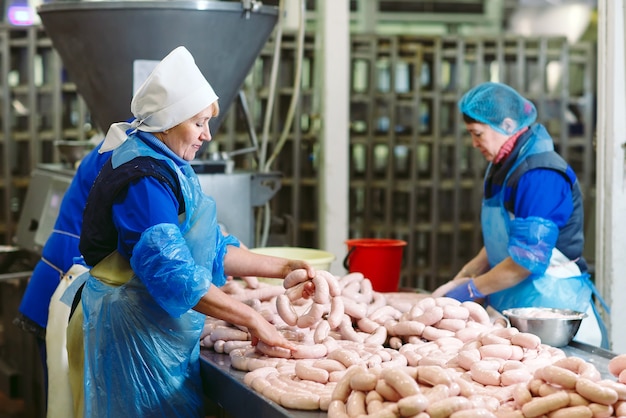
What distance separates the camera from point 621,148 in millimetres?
4812

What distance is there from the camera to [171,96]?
3014 millimetres

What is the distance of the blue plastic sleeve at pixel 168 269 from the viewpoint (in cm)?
285

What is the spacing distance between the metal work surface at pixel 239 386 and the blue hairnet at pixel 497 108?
1165 millimetres

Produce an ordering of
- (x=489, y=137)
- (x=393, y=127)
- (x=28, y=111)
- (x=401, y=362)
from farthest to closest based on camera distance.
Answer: (x=393, y=127) → (x=28, y=111) → (x=489, y=137) → (x=401, y=362)

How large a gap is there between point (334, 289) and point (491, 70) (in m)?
6.54

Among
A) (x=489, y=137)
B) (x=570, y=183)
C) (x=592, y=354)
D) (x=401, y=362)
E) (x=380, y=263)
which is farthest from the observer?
(x=380, y=263)

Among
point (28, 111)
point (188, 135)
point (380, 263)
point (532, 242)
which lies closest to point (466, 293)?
point (532, 242)

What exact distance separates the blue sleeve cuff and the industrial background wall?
4.45m

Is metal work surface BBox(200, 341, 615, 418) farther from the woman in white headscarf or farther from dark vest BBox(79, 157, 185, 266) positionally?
dark vest BBox(79, 157, 185, 266)

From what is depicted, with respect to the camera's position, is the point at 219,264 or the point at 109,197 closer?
the point at 109,197

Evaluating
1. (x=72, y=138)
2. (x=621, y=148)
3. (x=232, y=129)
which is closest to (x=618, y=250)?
(x=621, y=148)

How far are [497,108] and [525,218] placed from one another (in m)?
0.55

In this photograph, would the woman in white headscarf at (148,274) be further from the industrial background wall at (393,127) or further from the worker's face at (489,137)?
the industrial background wall at (393,127)

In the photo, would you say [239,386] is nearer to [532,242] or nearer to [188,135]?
[188,135]
